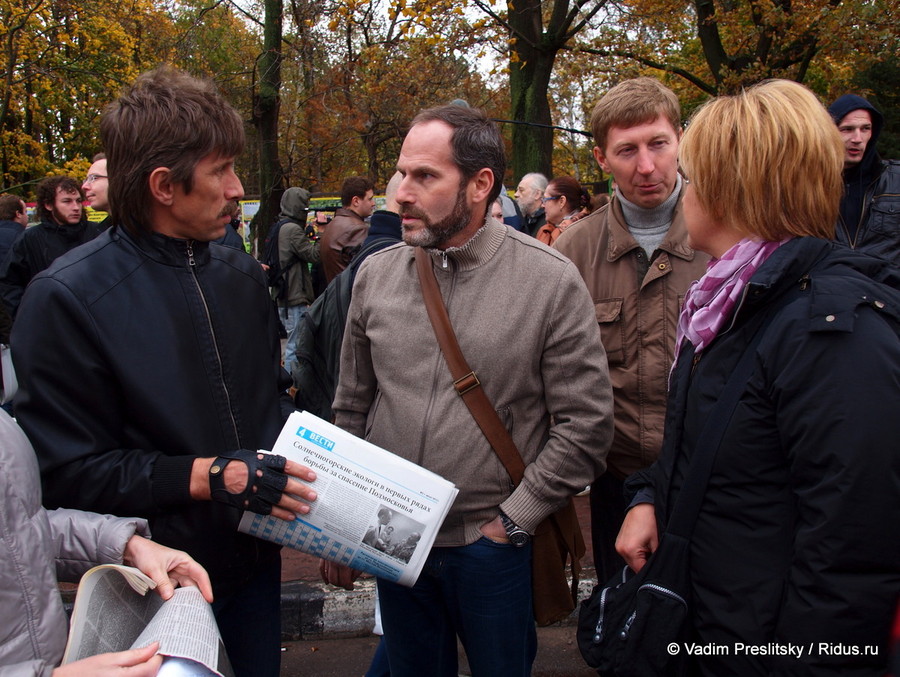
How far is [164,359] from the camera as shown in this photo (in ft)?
5.87

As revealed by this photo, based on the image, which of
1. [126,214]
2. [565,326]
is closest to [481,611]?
[565,326]

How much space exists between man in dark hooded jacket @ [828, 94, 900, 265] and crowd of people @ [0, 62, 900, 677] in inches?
94.8

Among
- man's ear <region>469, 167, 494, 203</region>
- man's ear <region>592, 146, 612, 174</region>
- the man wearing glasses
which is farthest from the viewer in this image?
the man wearing glasses

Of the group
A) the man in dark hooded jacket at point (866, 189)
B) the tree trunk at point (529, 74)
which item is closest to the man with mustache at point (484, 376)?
the man in dark hooded jacket at point (866, 189)

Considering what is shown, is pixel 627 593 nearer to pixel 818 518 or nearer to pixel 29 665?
pixel 818 518

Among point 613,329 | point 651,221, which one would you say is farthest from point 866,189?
point 613,329

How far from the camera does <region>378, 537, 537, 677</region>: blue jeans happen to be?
208 cm

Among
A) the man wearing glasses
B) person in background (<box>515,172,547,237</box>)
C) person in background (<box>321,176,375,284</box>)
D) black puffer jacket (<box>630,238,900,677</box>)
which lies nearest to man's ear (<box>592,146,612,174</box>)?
black puffer jacket (<box>630,238,900,677</box>)

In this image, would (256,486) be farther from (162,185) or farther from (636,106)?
(636,106)

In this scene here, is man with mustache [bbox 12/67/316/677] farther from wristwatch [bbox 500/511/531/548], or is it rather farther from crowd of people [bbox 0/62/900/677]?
wristwatch [bbox 500/511/531/548]

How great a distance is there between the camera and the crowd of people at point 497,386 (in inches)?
51.6

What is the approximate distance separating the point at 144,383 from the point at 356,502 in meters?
0.57

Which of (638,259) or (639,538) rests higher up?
(638,259)

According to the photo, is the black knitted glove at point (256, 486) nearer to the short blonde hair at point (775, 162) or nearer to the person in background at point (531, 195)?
the short blonde hair at point (775, 162)
